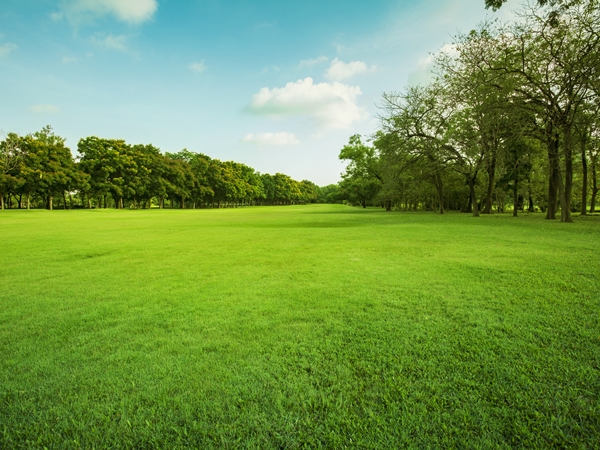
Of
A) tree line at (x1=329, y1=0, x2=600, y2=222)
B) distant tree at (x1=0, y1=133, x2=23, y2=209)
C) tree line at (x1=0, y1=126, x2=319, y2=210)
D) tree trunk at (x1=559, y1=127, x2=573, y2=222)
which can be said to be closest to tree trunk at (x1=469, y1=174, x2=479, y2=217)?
tree line at (x1=329, y1=0, x2=600, y2=222)

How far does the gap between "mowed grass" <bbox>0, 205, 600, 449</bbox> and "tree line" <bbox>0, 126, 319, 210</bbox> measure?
5116cm

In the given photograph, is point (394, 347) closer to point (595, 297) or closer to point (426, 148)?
point (595, 297)

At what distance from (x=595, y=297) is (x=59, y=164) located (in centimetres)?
6061

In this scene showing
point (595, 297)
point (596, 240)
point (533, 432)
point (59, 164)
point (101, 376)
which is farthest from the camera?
point (59, 164)

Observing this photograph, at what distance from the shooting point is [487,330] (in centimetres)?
328

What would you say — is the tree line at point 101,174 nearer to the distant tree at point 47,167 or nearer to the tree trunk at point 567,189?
the distant tree at point 47,167

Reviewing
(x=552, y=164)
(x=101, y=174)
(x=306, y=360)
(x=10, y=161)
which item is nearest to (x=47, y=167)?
(x=10, y=161)

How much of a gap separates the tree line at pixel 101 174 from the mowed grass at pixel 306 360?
5116cm

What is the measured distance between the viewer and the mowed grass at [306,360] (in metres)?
1.97

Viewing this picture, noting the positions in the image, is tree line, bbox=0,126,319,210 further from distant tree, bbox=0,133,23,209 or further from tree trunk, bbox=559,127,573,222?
tree trunk, bbox=559,127,573,222

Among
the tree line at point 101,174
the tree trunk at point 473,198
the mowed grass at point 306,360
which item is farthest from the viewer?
the tree line at point 101,174

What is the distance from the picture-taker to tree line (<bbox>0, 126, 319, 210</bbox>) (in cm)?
4184

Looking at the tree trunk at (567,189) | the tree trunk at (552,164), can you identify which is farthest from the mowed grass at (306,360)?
the tree trunk at (552,164)

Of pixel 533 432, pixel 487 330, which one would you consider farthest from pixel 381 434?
pixel 487 330
